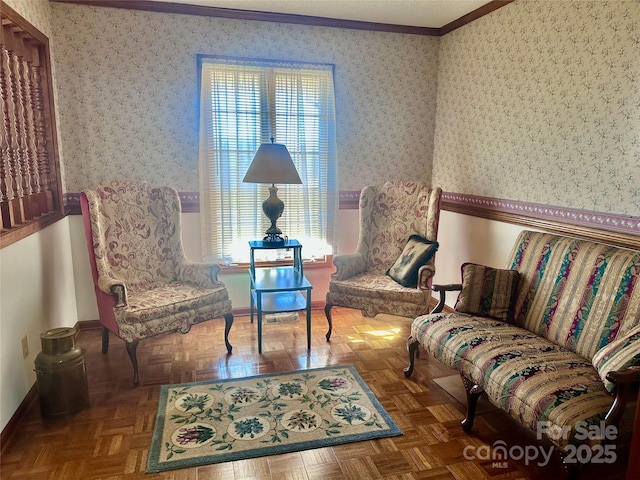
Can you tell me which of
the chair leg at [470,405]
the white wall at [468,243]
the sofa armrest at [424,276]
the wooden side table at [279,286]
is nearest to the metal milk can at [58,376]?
the wooden side table at [279,286]

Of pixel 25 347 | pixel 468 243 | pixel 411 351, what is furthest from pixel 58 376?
pixel 468 243

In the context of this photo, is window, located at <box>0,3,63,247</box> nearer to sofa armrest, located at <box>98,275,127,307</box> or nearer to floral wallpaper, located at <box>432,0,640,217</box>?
sofa armrest, located at <box>98,275,127,307</box>

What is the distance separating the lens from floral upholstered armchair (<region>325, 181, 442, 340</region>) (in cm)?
314

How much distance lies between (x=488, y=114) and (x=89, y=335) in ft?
11.6

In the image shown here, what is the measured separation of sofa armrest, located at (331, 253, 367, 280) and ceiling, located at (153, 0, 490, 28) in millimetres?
1935

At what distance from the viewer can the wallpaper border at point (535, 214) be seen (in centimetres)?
239

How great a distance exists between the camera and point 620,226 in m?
2.40

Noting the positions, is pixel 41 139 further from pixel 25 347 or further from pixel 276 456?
pixel 276 456

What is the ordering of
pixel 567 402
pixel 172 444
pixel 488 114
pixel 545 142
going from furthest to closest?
pixel 488 114, pixel 545 142, pixel 172 444, pixel 567 402

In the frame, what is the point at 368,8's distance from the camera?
136 inches

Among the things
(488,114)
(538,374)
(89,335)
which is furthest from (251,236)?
(538,374)

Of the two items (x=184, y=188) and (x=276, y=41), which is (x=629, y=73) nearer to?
(x=276, y=41)

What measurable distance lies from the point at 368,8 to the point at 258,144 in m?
1.38

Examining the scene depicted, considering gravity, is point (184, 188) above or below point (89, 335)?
above
